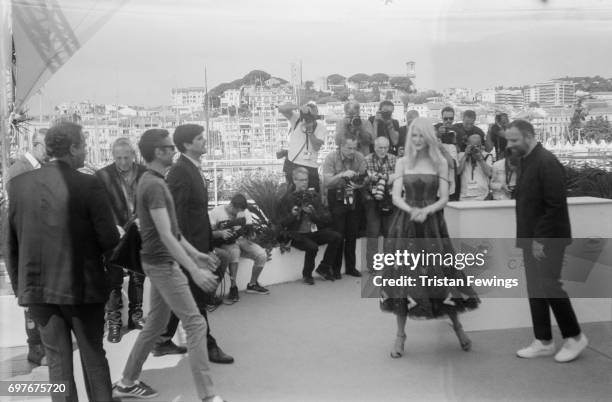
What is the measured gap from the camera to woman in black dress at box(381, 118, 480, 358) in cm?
328

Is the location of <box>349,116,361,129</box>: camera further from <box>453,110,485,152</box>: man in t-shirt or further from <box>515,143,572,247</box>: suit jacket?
<box>515,143,572,247</box>: suit jacket

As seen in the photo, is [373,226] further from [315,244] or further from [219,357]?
[219,357]

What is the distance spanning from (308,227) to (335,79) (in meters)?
2.06

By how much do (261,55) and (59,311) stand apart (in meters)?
1.33

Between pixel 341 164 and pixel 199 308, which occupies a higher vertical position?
pixel 341 164

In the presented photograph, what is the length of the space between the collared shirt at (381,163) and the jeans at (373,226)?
214mm

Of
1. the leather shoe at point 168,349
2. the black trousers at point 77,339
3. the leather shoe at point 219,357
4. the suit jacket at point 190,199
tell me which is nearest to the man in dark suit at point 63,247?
the black trousers at point 77,339

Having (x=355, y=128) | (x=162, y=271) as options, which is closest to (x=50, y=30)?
(x=162, y=271)

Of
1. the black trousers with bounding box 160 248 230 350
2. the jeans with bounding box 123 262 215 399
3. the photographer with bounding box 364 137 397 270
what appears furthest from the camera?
the photographer with bounding box 364 137 397 270

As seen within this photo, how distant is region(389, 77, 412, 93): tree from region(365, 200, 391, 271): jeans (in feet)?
3.10

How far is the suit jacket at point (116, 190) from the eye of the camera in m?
2.90

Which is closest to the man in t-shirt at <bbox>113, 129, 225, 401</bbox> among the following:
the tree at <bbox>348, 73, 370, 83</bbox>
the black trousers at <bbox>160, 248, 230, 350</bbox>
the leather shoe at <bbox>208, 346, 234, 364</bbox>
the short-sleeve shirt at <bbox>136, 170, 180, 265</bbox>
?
the short-sleeve shirt at <bbox>136, 170, 180, 265</bbox>

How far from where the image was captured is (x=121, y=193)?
299 centimetres

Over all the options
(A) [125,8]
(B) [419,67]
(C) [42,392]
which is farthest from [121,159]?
(B) [419,67]
